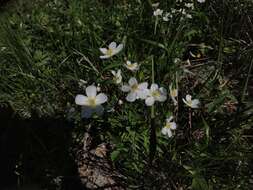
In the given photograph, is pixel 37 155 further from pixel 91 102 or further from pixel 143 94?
pixel 143 94

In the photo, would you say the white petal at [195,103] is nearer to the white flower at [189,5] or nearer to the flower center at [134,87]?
the flower center at [134,87]

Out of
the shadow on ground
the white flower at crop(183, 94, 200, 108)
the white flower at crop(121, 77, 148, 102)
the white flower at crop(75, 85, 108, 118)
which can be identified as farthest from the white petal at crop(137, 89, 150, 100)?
the shadow on ground

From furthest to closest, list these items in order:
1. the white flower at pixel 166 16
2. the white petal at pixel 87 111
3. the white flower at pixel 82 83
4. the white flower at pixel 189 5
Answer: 1. the white flower at pixel 189 5
2. the white flower at pixel 166 16
3. the white flower at pixel 82 83
4. the white petal at pixel 87 111

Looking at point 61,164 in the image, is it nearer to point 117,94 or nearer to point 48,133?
point 48,133

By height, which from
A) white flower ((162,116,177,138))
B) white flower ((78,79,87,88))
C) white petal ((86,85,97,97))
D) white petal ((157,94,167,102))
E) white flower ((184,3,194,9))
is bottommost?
white flower ((162,116,177,138))

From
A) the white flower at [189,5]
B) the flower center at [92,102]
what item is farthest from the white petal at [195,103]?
the white flower at [189,5]

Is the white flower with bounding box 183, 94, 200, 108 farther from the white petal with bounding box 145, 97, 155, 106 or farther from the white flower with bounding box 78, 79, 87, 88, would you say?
the white flower with bounding box 78, 79, 87, 88

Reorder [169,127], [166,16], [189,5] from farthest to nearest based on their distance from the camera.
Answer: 1. [189,5]
2. [166,16]
3. [169,127]

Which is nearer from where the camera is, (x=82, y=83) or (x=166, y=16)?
(x=82, y=83)

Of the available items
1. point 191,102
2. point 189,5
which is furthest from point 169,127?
point 189,5
